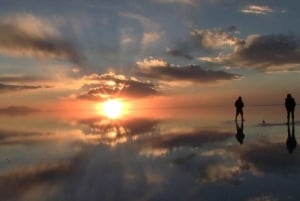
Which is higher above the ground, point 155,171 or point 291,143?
point 291,143

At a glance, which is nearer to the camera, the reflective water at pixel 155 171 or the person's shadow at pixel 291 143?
the reflective water at pixel 155 171

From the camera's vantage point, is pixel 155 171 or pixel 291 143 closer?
pixel 155 171

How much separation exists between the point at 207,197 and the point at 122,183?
10.7ft

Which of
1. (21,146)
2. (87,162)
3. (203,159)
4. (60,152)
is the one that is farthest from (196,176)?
(21,146)

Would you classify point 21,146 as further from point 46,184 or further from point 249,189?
point 249,189

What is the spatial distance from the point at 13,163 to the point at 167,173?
291 inches

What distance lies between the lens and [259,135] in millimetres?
28297

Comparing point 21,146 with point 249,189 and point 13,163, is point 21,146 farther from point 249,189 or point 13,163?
point 249,189

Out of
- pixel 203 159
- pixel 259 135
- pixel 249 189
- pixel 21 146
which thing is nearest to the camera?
pixel 249 189

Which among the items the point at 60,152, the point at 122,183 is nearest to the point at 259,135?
the point at 60,152

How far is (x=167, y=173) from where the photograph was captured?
15.2 metres

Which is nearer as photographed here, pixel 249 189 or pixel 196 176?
pixel 249 189

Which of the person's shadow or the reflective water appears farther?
the person's shadow

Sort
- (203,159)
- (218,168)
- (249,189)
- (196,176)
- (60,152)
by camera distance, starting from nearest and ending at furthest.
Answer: (249,189), (196,176), (218,168), (203,159), (60,152)
